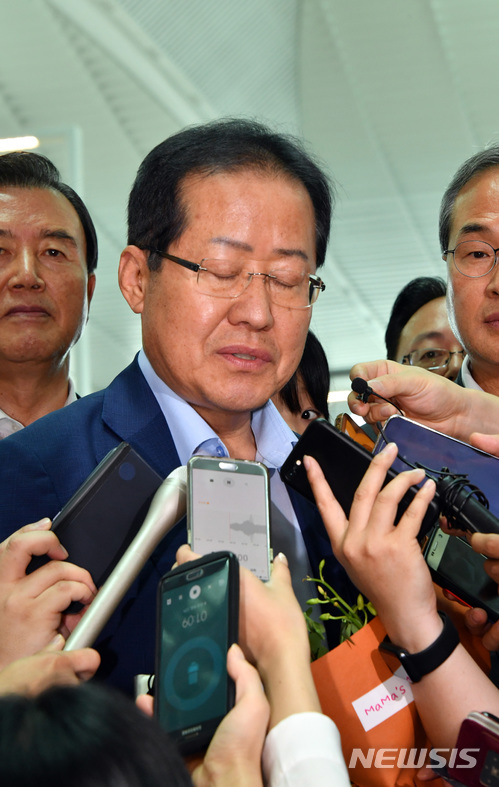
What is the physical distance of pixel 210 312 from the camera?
1.91m

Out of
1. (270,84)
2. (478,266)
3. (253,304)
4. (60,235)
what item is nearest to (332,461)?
(253,304)

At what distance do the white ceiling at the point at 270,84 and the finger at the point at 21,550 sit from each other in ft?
19.7

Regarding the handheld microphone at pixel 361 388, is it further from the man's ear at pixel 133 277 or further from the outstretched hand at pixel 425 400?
the man's ear at pixel 133 277

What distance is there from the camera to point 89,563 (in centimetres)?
147

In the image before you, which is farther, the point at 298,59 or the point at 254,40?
the point at 298,59

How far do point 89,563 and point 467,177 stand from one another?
175 centimetres

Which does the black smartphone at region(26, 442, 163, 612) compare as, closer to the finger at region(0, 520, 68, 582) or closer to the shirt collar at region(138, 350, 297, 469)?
the finger at region(0, 520, 68, 582)

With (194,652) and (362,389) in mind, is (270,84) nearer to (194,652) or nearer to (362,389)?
(362,389)

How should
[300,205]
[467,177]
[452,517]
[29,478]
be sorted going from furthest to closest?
1. [467,177]
2. [300,205]
3. [29,478]
4. [452,517]

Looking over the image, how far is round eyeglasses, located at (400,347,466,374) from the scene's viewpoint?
3.76m

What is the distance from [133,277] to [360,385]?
61 centimetres

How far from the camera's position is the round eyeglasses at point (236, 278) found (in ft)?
6.25

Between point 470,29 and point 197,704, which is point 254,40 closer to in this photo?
point 470,29

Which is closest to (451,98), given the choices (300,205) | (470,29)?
(470,29)
